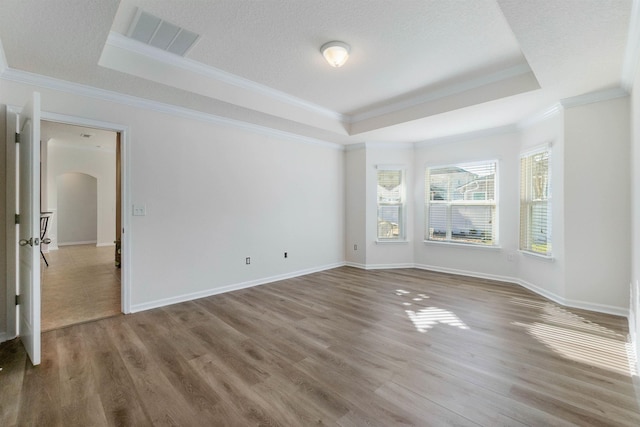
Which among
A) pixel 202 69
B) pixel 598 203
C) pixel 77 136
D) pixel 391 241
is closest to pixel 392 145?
pixel 391 241

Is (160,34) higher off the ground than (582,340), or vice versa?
(160,34)

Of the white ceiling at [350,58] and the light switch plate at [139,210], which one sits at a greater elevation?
the white ceiling at [350,58]

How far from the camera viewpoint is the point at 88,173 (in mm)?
8641

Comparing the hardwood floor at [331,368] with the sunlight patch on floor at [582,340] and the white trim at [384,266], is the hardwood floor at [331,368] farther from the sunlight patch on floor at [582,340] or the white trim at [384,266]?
the white trim at [384,266]

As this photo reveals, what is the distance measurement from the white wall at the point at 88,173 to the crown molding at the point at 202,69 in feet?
23.8

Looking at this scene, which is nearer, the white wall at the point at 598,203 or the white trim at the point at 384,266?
the white wall at the point at 598,203

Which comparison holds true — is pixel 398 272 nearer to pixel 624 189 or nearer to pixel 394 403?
pixel 624 189

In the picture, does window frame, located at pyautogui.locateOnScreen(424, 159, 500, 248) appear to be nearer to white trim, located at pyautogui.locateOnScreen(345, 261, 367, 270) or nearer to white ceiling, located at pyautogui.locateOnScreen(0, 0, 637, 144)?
white ceiling, located at pyautogui.locateOnScreen(0, 0, 637, 144)

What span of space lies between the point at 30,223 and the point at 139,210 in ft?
3.72

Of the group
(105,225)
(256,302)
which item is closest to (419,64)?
(256,302)

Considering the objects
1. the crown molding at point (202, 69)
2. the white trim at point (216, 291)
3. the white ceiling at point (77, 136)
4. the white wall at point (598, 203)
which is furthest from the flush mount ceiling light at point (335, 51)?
the white ceiling at point (77, 136)

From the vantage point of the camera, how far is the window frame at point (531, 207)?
396 centimetres

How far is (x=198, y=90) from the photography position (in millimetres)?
3266

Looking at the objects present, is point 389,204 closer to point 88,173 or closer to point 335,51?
point 335,51
